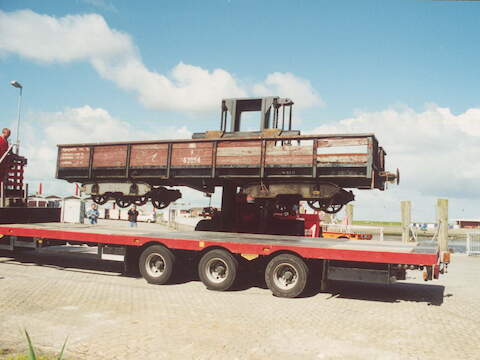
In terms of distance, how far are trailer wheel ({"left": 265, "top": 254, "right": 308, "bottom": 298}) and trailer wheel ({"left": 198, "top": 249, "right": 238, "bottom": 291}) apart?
768 millimetres

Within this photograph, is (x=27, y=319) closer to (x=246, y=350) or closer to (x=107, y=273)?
(x=246, y=350)

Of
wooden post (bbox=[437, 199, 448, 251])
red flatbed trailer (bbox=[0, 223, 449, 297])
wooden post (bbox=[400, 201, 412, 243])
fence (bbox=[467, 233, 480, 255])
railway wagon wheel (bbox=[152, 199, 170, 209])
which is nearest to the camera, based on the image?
red flatbed trailer (bbox=[0, 223, 449, 297])

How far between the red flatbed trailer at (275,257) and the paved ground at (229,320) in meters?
0.40

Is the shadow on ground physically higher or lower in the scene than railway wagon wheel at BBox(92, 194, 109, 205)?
lower

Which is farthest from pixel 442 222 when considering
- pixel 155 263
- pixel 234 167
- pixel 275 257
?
pixel 155 263

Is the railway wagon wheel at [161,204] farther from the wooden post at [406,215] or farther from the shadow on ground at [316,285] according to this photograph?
the wooden post at [406,215]

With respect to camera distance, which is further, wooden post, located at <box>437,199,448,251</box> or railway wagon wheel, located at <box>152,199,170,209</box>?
wooden post, located at <box>437,199,448,251</box>

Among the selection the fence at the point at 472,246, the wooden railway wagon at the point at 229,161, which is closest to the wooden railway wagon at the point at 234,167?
the wooden railway wagon at the point at 229,161

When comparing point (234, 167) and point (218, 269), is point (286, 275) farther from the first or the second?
point (234, 167)

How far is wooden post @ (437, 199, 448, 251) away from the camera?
1856 centimetres

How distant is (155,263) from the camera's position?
9922 millimetres

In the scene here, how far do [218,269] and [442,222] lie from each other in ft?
43.5

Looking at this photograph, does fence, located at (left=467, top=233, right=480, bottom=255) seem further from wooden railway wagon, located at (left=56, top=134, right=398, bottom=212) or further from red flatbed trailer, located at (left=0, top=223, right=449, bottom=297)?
red flatbed trailer, located at (left=0, top=223, right=449, bottom=297)

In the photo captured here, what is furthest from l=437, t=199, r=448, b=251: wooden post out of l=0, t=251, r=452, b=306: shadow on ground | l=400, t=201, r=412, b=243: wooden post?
l=0, t=251, r=452, b=306: shadow on ground
